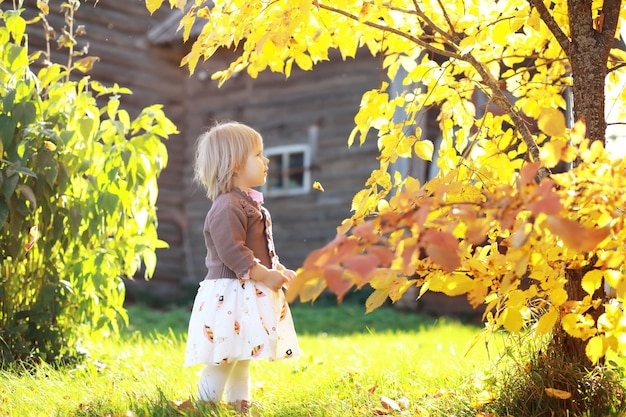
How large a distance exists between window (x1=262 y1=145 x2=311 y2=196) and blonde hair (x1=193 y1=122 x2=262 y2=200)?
6.48 m

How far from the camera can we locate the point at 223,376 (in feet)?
8.91

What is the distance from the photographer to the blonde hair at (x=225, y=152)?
8.95 feet

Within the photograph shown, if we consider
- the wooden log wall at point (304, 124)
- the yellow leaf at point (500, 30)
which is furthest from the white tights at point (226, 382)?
the wooden log wall at point (304, 124)

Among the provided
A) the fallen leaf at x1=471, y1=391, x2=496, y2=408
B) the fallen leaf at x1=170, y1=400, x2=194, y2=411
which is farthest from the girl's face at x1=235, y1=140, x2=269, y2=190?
the fallen leaf at x1=471, y1=391, x2=496, y2=408

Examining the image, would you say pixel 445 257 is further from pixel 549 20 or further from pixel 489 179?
pixel 549 20

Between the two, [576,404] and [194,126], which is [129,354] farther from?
[194,126]

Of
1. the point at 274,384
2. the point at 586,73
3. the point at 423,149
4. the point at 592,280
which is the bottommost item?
the point at 274,384

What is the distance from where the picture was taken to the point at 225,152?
2730 millimetres

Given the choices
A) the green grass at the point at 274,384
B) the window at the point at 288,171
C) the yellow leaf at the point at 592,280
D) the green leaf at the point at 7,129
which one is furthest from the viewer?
the window at the point at 288,171

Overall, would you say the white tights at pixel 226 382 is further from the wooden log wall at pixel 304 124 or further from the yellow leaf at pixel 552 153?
the wooden log wall at pixel 304 124

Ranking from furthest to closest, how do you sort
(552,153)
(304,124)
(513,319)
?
(304,124), (513,319), (552,153)

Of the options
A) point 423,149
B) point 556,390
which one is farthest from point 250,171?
point 556,390

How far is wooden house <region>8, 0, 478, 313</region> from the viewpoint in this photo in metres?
8.98

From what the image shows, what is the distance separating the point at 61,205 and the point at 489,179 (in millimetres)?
1860
